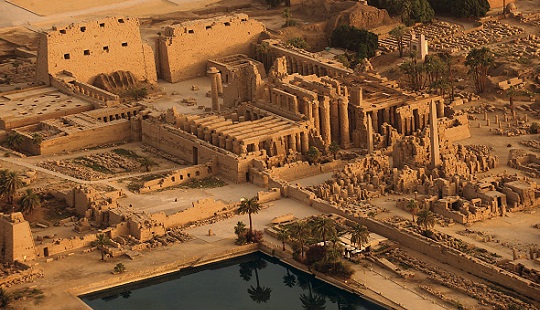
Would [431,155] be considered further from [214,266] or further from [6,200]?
[6,200]

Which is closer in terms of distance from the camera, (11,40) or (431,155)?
(431,155)

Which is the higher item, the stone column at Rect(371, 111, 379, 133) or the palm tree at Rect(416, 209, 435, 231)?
the stone column at Rect(371, 111, 379, 133)

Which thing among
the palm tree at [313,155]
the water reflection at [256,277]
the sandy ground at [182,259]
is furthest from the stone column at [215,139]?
the water reflection at [256,277]

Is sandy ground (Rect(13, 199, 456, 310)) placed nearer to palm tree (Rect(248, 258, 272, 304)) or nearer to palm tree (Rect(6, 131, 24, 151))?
palm tree (Rect(248, 258, 272, 304))

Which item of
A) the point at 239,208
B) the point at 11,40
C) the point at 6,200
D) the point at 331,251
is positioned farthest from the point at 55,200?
the point at 11,40

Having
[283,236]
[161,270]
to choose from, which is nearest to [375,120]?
[283,236]

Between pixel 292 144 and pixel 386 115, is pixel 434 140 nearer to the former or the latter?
pixel 386 115

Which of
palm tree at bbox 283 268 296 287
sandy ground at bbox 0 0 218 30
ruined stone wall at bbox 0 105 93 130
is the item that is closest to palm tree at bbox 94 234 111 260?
palm tree at bbox 283 268 296 287

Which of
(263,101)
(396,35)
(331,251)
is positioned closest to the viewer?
(331,251)
